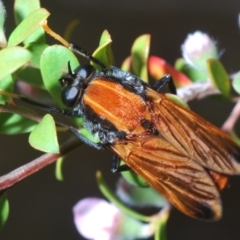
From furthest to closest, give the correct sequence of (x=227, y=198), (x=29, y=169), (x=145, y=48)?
(x=227, y=198) → (x=145, y=48) → (x=29, y=169)

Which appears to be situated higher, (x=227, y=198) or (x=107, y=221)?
(x=107, y=221)

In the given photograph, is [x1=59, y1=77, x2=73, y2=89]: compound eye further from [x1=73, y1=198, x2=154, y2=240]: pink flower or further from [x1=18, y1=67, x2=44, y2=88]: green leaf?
[x1=73, y1=198, x2=154, y2=240]: pink flower

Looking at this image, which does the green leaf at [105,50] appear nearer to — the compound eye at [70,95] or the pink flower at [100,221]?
the compound eye at [70,95]

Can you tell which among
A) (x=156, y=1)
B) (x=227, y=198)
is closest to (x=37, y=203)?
(x=227, y=198)

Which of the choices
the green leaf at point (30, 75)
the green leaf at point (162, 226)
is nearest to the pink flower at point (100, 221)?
the green leaf at point (162, 226)

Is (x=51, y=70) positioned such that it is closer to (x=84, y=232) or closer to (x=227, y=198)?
(x=84, y=232)

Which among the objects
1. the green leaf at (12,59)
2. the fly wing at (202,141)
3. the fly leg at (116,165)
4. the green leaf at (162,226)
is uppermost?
the green leaf at (12,59)

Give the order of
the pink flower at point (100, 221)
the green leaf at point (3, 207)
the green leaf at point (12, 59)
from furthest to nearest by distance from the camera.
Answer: the pink flower at point (100, 221), the green leaf at point (3, 207), the green leaf at point (12, 59)
